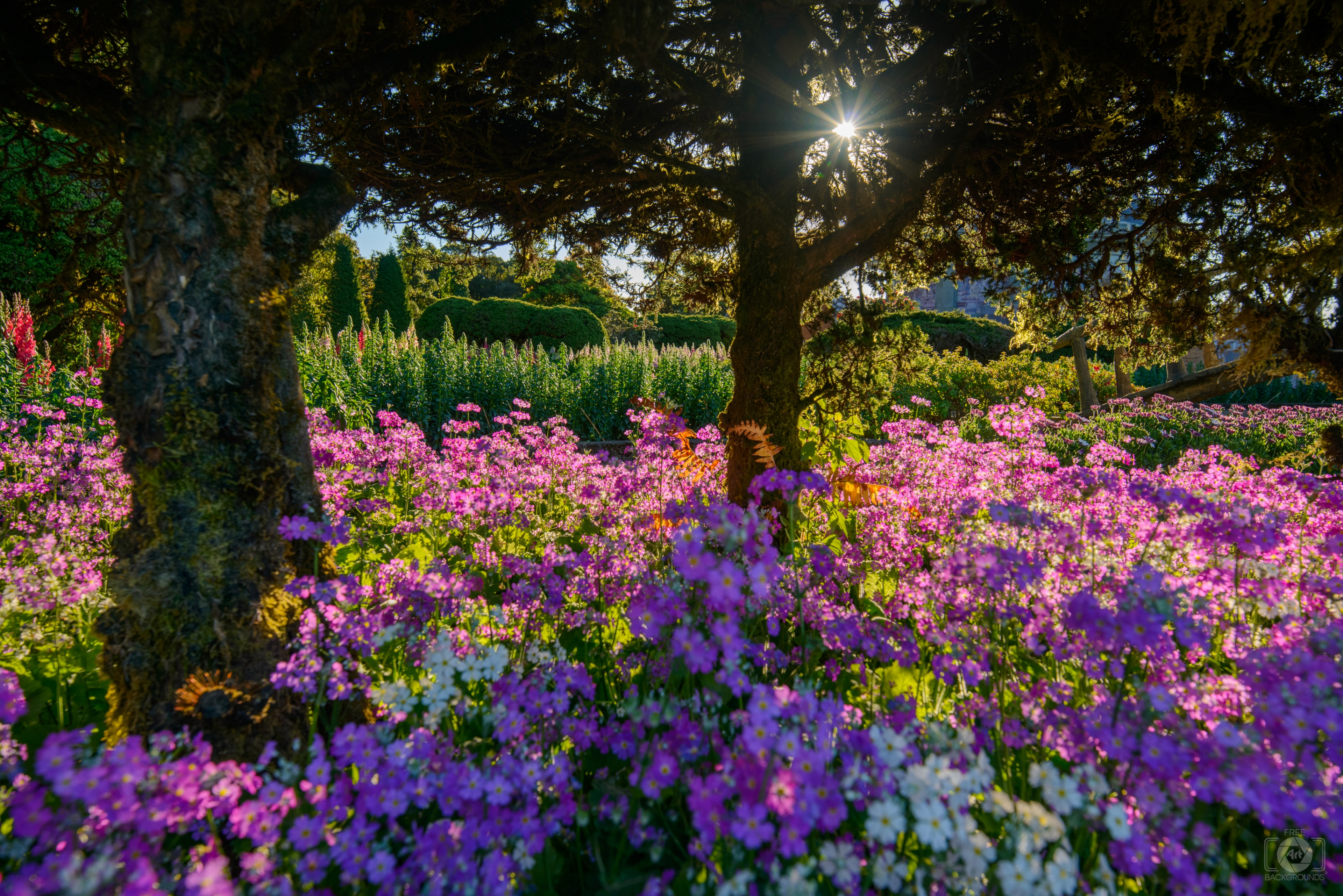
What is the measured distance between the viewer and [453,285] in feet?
133

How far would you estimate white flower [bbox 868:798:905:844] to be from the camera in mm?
1094

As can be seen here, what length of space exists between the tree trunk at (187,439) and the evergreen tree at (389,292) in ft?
112

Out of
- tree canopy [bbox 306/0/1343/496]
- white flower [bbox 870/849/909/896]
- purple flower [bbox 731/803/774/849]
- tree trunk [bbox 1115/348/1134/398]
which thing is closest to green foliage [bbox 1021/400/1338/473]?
tree trunk [bbox 1115/348/1134/398]

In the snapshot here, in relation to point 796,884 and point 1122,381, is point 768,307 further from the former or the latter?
point 1122,381

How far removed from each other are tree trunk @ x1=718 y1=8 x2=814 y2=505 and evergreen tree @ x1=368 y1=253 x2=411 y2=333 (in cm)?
3325

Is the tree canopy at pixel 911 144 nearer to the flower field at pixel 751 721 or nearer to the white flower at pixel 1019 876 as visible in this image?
the flower field at pixel 751 721

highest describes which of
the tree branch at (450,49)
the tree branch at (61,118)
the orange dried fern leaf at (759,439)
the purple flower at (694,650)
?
the tree branch at (450,49)

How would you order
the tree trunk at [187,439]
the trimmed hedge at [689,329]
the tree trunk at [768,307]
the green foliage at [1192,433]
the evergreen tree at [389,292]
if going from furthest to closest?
the evergreen tree at [389,292] < the trimmed hedge at [689,329] < the green foliage at [1192,433] < the tree trunk at [768,307] < the tree trunk at [187,439]

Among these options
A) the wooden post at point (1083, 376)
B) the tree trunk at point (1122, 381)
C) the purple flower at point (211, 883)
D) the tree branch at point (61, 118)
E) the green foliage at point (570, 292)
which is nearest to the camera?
the purple flower at point (211, 883)

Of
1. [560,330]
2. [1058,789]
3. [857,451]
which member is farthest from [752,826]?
[560,330]

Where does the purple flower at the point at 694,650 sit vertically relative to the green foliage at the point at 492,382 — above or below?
below

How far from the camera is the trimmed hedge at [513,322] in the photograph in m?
24.7

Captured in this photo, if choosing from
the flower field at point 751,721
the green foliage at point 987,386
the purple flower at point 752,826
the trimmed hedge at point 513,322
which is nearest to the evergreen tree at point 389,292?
the trimmed hedge at point 513,322

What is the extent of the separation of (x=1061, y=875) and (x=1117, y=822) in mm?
208
